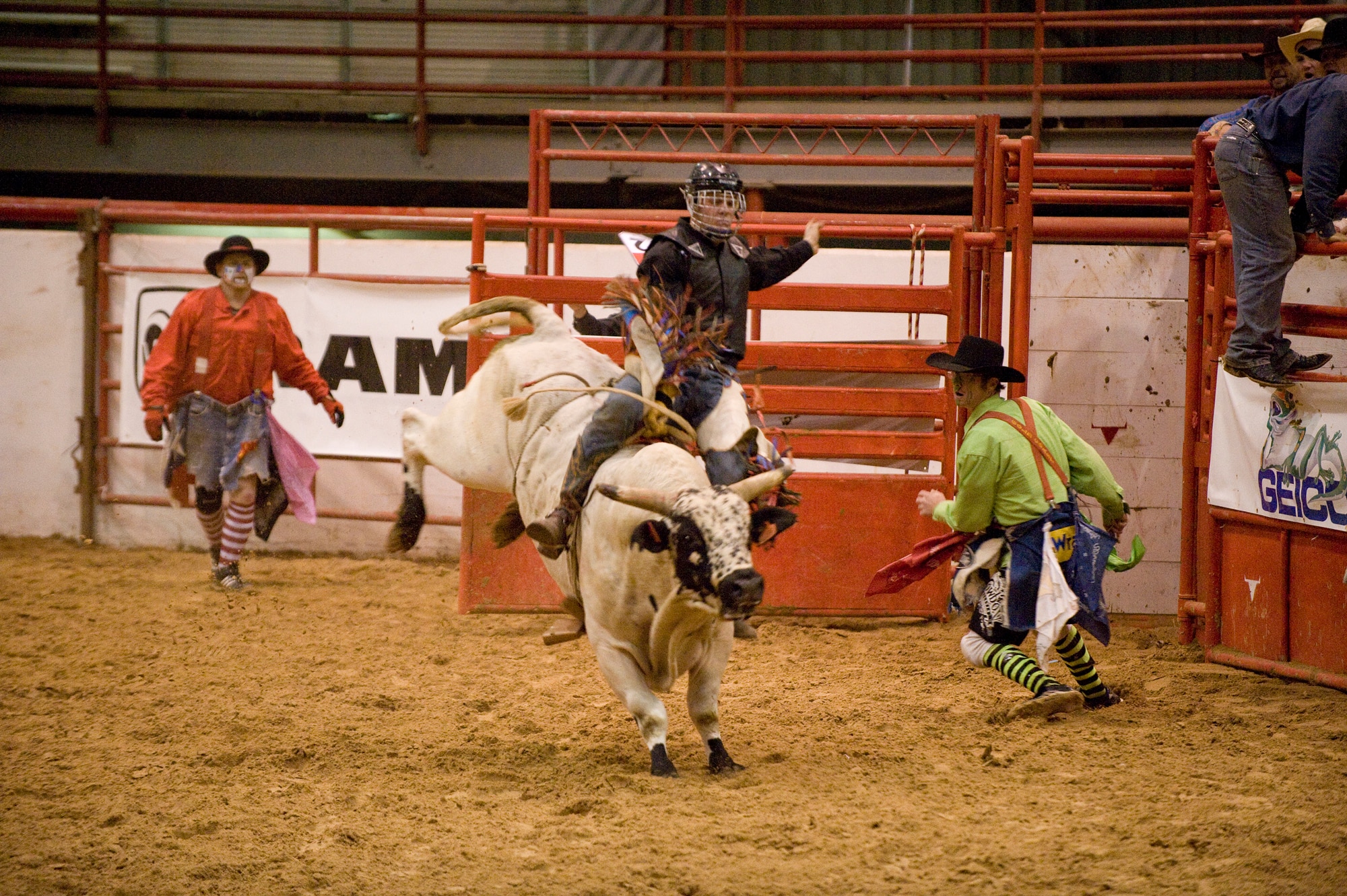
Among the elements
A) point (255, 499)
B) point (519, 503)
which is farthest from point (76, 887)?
point (255, 499)

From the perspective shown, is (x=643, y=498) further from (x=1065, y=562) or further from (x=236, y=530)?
(x=236, y=530)

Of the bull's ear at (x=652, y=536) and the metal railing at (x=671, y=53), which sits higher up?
the metal railing at (x=671, y=53)

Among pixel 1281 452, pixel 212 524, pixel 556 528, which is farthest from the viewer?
pixel 212 524

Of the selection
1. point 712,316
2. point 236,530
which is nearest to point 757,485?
point 712,316

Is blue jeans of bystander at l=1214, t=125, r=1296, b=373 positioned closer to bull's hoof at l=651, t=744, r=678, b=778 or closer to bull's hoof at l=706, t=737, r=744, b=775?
bull's hoof at l=706, t=737, r=744, b=775

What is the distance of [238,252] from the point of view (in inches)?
283

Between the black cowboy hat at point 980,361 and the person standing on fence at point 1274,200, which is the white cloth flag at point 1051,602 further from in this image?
the person standing on fence at point 1274,200

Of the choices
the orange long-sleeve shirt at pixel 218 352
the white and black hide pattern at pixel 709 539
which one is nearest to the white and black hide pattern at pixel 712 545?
the white and black hide pattern at pixel 709 539

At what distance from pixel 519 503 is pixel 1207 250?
3.38 meters

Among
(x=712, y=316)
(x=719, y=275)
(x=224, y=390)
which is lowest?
(x=224, y=390)

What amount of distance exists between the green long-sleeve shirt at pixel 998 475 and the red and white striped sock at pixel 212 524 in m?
4.64

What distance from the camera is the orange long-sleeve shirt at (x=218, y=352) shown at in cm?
714

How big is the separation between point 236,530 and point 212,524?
22 centimetres

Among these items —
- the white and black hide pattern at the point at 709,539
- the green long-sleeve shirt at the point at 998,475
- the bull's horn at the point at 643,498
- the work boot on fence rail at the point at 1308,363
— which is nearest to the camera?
the white and black hide pattern at the point at 709,539
